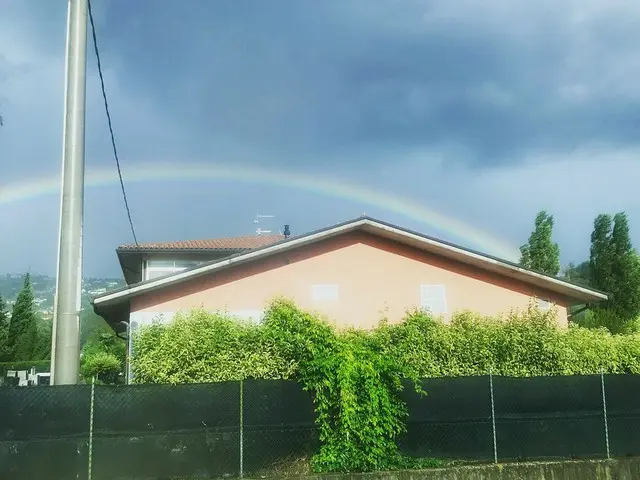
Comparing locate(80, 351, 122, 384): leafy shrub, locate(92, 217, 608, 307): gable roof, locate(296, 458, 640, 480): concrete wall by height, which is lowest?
locate(296, 458, 640, 480): concrete wall

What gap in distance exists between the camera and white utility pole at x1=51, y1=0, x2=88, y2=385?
9.62 meters

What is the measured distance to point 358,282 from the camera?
17.8 metres

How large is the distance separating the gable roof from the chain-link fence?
5.27 meters

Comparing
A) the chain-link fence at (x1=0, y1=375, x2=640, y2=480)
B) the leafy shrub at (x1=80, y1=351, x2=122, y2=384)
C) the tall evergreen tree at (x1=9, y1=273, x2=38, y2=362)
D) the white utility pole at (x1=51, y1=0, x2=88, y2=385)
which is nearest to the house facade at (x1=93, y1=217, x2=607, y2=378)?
the chain-link fence at (x1=0, y1=375, x2=640, y2=480)

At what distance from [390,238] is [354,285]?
1730mm

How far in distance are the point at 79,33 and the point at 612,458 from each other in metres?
12.0

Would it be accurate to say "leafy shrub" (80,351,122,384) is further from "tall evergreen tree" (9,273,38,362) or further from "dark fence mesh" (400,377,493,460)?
"tall evergreen tree" (9,273,38,362)

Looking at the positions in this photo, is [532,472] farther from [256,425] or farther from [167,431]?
[167,431]

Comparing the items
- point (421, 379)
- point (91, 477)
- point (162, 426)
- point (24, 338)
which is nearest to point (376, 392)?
point (421, 379)

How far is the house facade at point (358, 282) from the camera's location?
16.8 meters

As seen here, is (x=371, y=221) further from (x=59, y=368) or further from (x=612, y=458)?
(x=59, y=368)

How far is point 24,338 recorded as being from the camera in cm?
7512

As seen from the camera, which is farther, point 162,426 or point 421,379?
point 421,379

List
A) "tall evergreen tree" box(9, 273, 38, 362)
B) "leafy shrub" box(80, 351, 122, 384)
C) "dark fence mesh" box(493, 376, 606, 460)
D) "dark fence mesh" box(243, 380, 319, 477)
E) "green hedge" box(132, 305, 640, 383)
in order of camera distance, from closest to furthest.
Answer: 1. "dark fence mesh" box(243, 380, 319, 477)
2. "dark fence mesh" box(493, 376, 606, 460)
3. "green hedge" box(132, 305, 640, 383)
4. "leafy shrub" box(80, 351, 122, 384)
5. "tall evergreen tree" box(9, 273, 38, 362)
